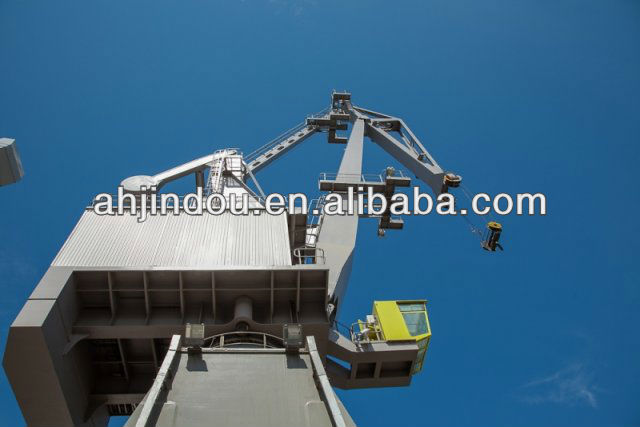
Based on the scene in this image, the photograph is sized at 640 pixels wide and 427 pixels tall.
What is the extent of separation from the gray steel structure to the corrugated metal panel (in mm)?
58

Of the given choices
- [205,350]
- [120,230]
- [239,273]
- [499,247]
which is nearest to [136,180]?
[120,230]

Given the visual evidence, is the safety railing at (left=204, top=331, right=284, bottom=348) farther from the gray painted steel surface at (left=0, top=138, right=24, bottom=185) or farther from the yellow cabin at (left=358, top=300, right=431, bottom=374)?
the gray painted steel surface at (left=0, top=138, right=24, bottom=185)

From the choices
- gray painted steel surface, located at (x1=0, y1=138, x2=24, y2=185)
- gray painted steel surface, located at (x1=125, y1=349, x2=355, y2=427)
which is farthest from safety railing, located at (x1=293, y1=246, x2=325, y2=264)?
gray painted steel surface, located at (x1=0, y1=138, x2=24, y2=185)

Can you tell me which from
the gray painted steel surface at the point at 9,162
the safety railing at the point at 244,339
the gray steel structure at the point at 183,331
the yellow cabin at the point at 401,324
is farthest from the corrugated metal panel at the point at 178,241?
the gray painted steel surface at the point at 9,162

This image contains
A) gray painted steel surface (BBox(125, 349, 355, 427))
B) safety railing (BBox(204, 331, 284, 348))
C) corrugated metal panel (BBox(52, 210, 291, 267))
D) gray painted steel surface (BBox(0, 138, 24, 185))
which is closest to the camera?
gray painted steel surface (BBox(125, 349, 355, 427))

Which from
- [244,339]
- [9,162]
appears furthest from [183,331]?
[9,162]

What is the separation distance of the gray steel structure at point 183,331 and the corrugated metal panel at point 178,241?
6 centimetres

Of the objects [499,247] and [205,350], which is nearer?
[205,350]

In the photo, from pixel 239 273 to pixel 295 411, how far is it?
5.39 metres

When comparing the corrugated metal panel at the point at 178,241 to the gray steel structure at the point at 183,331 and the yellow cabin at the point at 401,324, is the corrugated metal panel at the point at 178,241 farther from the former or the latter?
the yellow cabin at the point at 401,324

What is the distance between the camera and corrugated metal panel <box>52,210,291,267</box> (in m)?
13.5

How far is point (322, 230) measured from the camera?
739 inches

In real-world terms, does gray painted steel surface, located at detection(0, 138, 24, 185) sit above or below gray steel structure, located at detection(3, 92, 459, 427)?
above

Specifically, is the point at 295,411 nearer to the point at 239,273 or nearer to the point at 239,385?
the point at 239,385
